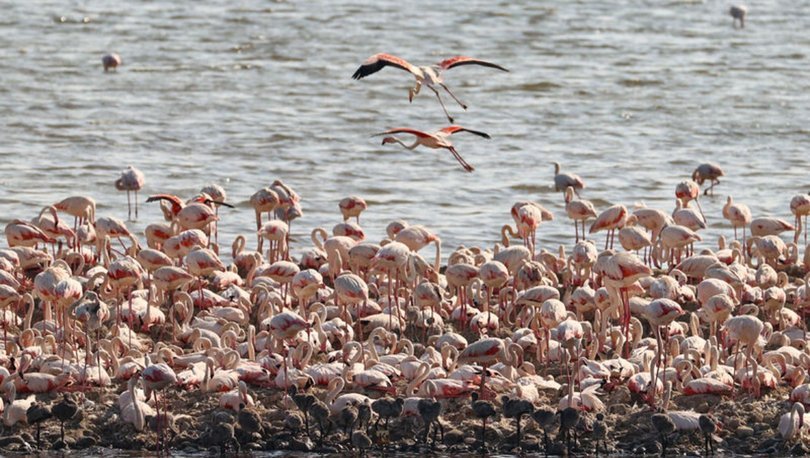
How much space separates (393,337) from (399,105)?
15563 millimetres

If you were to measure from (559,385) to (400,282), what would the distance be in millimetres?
2618

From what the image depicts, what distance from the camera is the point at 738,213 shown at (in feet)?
50.6

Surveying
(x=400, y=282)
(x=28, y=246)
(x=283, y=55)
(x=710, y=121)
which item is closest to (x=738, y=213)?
(x=400, y=282)

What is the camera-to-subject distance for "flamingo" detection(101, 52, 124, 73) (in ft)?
98.2

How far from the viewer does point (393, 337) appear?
12156 millimetres

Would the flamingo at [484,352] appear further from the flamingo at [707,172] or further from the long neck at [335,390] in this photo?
the flamingo at [707,172]

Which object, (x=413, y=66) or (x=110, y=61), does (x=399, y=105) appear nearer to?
(x=110, y=61)

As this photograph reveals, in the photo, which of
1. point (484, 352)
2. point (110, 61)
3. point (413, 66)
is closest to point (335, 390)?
point (484, 352)

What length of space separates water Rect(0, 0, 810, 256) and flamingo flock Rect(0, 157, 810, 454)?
11.8 ft

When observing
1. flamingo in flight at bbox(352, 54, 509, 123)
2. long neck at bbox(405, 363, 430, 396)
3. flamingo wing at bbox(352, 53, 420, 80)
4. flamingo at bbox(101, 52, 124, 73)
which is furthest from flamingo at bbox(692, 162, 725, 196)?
flamingo at bbox(101, 52, 124, 73)

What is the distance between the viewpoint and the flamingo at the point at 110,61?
29922 mm

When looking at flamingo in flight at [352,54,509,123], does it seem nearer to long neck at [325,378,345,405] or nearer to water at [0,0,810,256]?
long neck at [325,378,345,405]

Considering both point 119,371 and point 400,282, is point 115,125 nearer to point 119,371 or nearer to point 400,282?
point 400,282

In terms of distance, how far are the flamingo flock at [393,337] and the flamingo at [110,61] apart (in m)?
15.4
